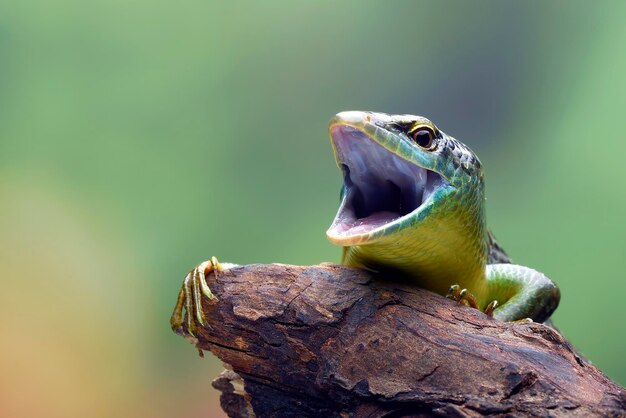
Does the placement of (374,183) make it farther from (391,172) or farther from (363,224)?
(363,224)

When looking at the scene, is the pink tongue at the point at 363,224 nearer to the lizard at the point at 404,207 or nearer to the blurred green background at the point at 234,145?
the lizard at the point at 404,207

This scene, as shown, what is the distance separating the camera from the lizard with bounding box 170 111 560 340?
79.6 inches

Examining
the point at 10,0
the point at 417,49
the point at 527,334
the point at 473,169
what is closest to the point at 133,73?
the point at 10,0

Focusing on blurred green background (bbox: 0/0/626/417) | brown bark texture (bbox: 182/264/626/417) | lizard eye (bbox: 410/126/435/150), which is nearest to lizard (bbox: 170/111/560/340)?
lizard eye (bbox: 410/126/435/150)

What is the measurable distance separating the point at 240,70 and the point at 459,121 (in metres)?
1.72

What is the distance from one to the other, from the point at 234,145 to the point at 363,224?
8.34ft

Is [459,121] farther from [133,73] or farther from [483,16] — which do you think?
[133,73]

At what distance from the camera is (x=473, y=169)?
2318mm

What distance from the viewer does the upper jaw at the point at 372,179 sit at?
6.58ft

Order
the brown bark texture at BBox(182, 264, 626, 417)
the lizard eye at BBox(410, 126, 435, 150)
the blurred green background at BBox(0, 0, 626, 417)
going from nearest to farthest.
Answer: the brown bark texture at BBox(182, 264, 626, 417) → the lizard eye at BBox(410, 126, 435, 150) → the blurred green background at BBox(0, 0, 626, 417)

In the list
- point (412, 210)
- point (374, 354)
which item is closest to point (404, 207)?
point (412, 210)

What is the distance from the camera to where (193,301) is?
217 centimetres

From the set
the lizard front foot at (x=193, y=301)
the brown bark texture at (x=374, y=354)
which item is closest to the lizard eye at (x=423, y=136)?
the brown bark texture at (x=374, y=354)

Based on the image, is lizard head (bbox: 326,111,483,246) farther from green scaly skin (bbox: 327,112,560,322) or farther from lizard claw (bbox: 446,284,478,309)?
lizard claw (bbox: 446,284,478,309)
